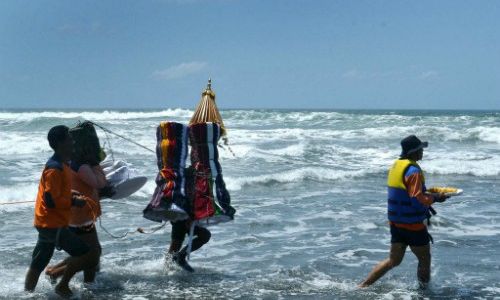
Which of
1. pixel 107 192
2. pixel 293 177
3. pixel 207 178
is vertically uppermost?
pixel 207 178

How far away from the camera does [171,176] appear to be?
20.8 ft

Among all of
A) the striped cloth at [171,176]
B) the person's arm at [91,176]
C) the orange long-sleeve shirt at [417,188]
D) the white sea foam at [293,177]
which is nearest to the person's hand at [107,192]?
the person's arm at [91,176]

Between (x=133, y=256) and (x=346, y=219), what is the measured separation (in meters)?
4.06

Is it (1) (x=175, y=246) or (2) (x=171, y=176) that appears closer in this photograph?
(2) (x=171, y=176)

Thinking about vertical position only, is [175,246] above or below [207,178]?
below

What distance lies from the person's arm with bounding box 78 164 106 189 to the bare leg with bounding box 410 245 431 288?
10.6ft

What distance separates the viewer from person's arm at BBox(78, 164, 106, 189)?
566cm

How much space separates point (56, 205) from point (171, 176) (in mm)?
1491

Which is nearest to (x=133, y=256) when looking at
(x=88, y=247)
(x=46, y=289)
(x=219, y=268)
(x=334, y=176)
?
(x=219, y=268)

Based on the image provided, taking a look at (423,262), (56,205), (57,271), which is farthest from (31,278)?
(423,262)

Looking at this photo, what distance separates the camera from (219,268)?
24.2 ft

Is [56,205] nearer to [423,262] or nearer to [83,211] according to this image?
[83,211]

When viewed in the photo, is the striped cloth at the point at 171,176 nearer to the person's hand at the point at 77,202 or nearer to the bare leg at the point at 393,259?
the person's hand at the point at 77,202

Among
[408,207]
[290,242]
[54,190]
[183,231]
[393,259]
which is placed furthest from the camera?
[290,242]
